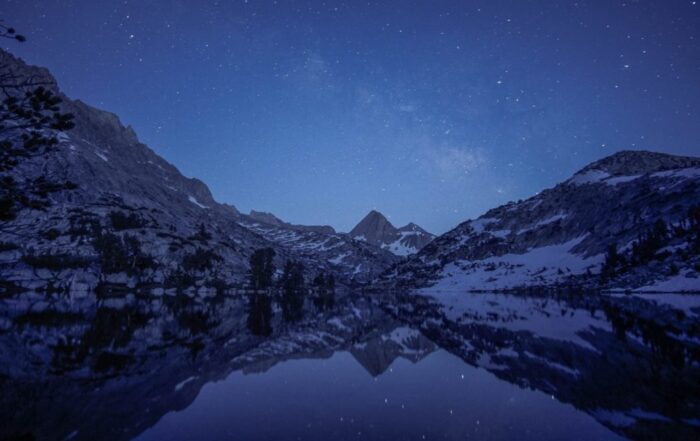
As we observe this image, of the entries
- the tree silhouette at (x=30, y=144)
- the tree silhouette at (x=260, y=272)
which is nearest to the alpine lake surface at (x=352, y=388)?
the tree silhouette at (x=30, y=144)

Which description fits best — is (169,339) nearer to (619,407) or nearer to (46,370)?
(46,370)

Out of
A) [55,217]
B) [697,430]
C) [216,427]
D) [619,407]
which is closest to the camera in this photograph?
[697,430]

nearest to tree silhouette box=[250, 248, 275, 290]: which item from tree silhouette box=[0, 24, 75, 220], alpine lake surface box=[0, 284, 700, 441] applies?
alpine lake surface box=[0, 284, 700, 441]

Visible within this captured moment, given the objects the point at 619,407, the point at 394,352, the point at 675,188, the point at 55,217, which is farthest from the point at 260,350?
the point at 675,188

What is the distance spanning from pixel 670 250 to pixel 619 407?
16656 centimetres

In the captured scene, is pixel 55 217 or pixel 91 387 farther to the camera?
pixel 55 217

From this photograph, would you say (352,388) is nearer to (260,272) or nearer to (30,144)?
(30,144)

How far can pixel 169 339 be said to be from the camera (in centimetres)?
3288

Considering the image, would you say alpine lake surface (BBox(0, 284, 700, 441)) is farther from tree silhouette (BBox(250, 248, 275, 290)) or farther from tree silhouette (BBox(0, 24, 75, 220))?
tree silhouette (BBox(250, 248, 275, 290))

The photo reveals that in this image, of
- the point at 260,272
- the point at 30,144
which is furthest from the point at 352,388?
the point at 260,272

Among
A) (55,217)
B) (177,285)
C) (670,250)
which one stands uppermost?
(55,217)

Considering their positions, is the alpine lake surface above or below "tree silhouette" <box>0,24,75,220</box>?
below

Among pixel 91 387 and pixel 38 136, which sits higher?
pixel 38 136

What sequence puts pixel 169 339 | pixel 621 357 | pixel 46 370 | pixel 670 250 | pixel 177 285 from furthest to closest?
pixel 177 285 → pixel 670 250 → pixel 169 339 → pixel 621 357 → pixel 46 370
